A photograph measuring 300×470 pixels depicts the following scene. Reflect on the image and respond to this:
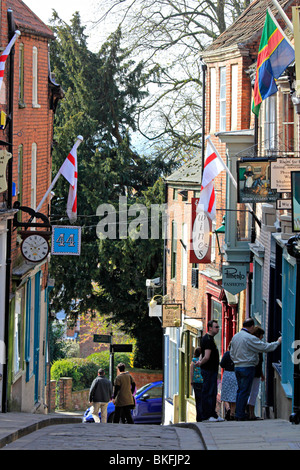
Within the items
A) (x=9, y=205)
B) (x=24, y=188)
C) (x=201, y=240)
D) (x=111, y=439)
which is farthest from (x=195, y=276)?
(x=111, y=439)

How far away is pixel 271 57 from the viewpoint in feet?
42.5

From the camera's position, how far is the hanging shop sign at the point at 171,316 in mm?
27594

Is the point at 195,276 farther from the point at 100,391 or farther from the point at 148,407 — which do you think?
the point at 100,391

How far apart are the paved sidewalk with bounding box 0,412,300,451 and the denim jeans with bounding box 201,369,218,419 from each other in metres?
0.71

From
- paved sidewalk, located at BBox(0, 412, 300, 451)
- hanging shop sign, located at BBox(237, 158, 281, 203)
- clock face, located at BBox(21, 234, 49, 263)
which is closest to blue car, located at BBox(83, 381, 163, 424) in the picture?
clock face, located at BBox(21, 234, 49, 263)

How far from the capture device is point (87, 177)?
36.4m

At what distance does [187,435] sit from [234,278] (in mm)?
8038

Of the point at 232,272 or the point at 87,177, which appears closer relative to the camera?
the point at 232,272

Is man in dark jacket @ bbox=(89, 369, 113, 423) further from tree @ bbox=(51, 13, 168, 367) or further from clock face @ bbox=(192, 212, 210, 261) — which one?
tree @ bbox=(51, 13, 168, 367)

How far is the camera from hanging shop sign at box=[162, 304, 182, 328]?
27.6m

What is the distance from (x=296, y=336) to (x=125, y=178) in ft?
85.6
